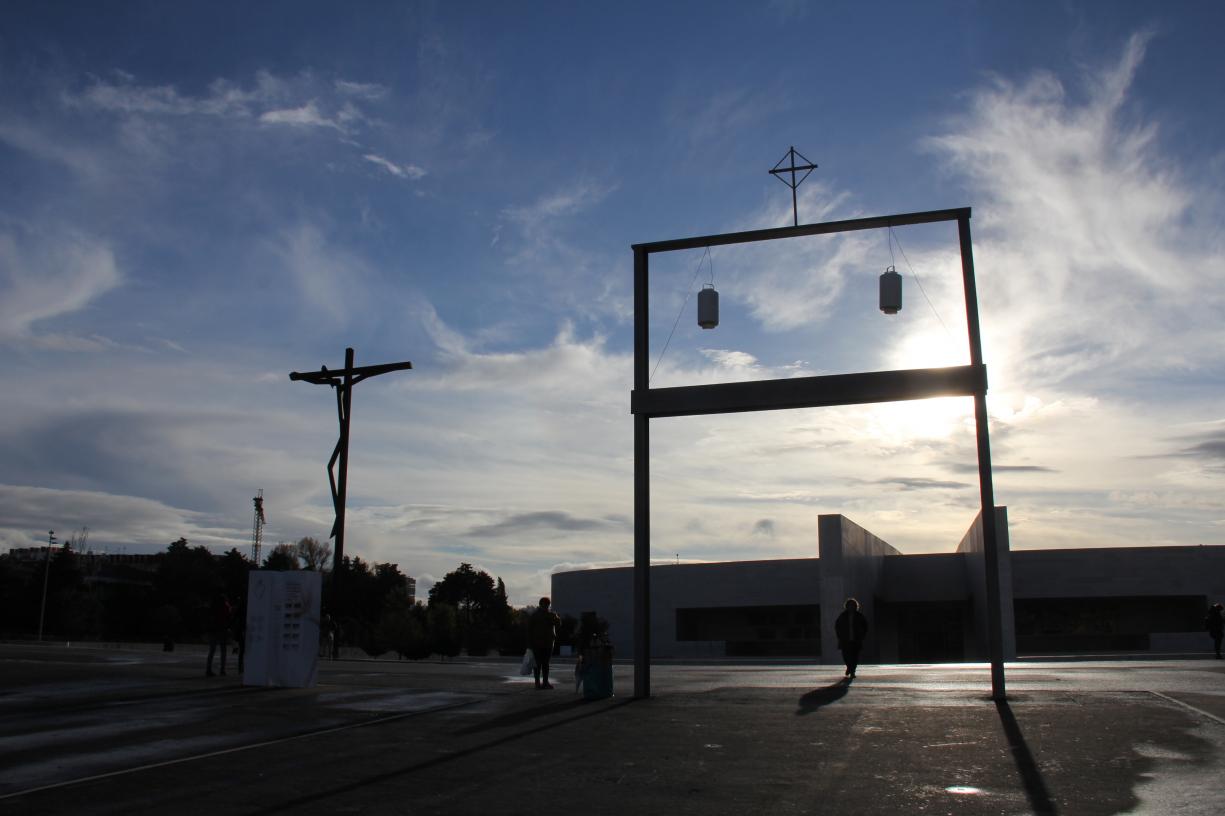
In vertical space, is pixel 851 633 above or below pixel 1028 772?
Result: above

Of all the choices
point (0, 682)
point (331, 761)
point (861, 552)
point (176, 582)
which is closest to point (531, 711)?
point (331, 761)

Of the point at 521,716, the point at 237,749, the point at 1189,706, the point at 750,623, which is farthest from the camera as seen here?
the point at 750,623

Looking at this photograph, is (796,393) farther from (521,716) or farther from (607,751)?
(607,751)

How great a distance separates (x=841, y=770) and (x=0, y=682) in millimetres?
13435

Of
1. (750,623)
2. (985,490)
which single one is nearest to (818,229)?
(985,490)

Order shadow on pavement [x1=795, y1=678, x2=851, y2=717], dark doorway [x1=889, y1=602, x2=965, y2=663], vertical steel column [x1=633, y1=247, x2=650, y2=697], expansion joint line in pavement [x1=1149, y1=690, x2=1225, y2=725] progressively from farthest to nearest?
dark doorway [x1=889, y1=602, x2=965, y2=663], vertical steel column [x1=633, y1=247, x2=650, y2=697], shadow on pavement [x1=795, y1=678, x2=851, y2=717], expansion joint line in pavement [x1=1149, y1=690, x2=1225, y2=725]

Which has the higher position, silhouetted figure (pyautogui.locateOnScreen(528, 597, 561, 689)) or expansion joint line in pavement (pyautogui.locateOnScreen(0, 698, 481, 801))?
silhouetted figure (pyautogui.locateOnScreen(528, 597, 561, 689))

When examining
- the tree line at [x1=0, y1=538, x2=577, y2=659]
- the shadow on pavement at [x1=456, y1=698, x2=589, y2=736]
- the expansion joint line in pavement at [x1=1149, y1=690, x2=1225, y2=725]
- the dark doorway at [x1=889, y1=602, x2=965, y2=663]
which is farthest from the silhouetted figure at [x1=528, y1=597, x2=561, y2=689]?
the dark doorway at [x1=889, y1=602, x2=965, y2=663]

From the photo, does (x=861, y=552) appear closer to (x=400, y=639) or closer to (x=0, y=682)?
(x=400, y=639)

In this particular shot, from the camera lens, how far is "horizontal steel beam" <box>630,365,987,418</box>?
15227mm

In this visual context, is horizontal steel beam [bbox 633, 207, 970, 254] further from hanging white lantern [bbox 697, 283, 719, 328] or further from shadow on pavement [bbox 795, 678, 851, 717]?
shadow on pavement [bbox 795, 678, 851, 717]

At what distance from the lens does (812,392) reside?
15.7 metres

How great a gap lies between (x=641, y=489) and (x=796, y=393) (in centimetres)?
279

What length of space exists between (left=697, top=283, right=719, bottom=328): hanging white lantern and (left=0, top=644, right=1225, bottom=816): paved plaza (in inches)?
226
